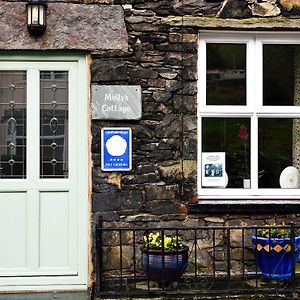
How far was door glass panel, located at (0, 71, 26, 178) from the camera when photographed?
5953 mm

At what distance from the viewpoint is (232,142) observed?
20.5 feet

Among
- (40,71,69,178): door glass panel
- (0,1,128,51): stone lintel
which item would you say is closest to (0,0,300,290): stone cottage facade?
(0,1,128,51): stone lintel

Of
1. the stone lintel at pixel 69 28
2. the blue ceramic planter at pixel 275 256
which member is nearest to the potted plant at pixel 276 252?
the blue ceramic planter at pixel 275 256

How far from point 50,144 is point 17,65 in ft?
2.79

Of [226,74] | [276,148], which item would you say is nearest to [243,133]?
[276,148]

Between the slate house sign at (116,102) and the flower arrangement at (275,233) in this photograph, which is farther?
the slate house sign at (116,102)

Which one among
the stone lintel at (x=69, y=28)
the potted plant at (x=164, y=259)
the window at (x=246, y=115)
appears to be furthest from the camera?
the window at (x=246, y=115)

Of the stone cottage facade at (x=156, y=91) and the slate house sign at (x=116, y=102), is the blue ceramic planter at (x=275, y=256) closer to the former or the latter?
the stone cottage facade at (x=156, y=91)

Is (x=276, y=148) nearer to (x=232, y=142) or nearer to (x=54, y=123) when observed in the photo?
(x=232, y=142)

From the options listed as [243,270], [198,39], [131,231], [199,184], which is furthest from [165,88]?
[243,270]

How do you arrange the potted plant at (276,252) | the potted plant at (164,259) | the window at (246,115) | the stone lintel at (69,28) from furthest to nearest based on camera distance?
the window at (246,115)
the stone lintel at (69,28)
the potted plant at (276,252)
the potted plant at (164,259)

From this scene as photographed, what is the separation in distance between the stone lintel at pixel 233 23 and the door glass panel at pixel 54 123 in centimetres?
125

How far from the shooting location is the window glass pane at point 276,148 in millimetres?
6273

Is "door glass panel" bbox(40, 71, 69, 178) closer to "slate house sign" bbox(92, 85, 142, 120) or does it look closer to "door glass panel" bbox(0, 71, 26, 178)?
"door glass panel" bbox(0, 71, 26, 178)
